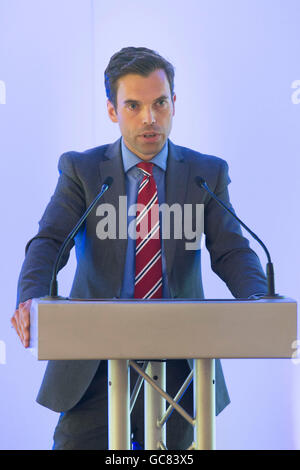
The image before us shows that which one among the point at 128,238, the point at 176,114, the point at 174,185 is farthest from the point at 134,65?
the point at 176,114

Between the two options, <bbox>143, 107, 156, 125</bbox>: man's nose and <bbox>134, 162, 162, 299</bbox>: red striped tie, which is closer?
<bbox>134, 162, 162, 299</bbox>: red striped tie

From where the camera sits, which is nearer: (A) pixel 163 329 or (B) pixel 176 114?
(A) pixel 163 329

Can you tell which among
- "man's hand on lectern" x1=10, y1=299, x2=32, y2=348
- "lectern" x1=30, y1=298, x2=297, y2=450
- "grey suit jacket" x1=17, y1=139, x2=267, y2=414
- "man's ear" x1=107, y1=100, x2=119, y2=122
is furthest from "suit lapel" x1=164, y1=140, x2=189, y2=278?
"lectern" x1=30, y1=298, x2=297, y2=450

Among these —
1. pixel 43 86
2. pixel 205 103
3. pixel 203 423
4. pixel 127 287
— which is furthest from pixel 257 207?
pixel 203 423

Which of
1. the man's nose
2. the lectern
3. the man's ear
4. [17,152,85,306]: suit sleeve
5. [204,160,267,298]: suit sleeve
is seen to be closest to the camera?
the lectern

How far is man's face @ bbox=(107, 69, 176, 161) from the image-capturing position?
209cm

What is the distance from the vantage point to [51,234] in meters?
1.92

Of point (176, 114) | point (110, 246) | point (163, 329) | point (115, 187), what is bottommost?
point (163, 329)

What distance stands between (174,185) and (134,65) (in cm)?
41

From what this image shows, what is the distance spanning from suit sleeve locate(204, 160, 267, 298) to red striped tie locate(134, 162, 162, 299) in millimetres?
174

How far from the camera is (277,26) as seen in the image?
10.2 feet

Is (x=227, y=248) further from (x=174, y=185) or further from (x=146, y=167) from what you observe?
(x=146, y=167)

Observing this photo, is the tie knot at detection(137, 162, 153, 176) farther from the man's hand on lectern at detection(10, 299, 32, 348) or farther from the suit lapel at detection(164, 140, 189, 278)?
the man's hand on lectern at detection(10, 299, 32, 348)

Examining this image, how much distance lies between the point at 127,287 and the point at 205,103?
1.43 metres
